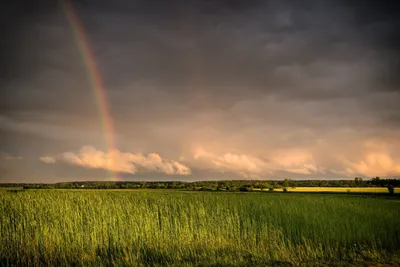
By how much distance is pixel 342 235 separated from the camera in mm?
21766

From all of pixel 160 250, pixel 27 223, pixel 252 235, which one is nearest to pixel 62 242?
pixel 27 223

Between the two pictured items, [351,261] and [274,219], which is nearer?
[351,261]

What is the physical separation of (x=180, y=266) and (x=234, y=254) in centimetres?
348

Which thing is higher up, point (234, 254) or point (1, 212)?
point (1, 212)

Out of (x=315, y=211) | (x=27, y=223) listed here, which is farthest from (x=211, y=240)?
(x=315, y=211)

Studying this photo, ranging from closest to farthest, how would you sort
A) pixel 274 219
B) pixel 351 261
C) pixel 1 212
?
pixel 351 261 < pixel 1 212 < pixel 274 219

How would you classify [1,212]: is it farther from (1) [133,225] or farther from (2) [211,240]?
(2) [211,240]

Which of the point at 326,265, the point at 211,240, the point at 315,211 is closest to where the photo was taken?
the point at 326,265

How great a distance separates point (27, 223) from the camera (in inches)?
756

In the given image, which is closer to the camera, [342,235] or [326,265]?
[326,265]

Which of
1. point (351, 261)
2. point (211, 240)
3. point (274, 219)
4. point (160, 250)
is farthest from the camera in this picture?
point (274, 219)

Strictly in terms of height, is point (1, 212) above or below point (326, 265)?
above

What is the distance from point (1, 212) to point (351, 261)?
18.1 metres

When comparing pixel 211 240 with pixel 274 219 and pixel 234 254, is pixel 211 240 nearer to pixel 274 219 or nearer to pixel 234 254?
pixel 234 254
